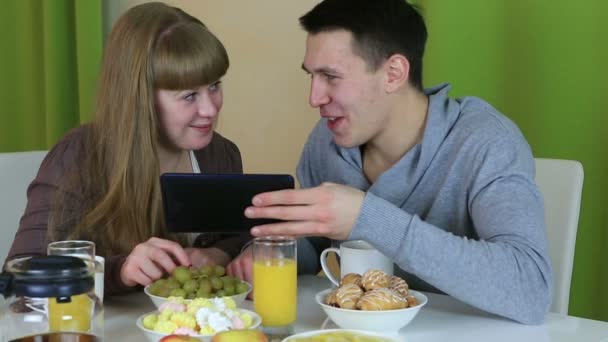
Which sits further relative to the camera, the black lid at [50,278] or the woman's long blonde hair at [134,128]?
the woman's long blonde hair at [134,128]

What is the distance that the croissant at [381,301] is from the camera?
1112mm

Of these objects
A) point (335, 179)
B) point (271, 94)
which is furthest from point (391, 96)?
point (271, 94)

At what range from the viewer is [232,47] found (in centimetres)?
255

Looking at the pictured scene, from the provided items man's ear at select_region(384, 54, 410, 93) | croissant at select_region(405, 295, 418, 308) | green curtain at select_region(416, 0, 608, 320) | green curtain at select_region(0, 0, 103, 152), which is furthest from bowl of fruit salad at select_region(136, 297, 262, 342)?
green curtain at select_region(0, 0, 103, 152)

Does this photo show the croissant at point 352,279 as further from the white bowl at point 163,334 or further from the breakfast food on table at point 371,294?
the white bowl at point 163,334

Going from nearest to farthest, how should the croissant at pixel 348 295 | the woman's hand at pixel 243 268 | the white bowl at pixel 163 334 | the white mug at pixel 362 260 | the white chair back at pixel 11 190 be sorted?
1. the white bowl at pixel 163 334
2. the croissant at pixel 348 295
3. the white mug at pixel 362 260
4. the woman's hand at pixel 243 268
5. the white chair back at pixel 11 190

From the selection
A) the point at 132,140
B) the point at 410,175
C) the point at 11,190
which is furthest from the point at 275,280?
the point at 11,190

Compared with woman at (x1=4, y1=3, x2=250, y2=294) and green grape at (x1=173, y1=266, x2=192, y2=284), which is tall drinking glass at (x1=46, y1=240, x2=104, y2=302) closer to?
green grape at (x1=173, y1=266, x2=192, y2=284)

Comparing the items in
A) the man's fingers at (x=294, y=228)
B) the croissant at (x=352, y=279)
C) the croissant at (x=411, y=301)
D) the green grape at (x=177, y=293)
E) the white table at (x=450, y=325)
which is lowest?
the white table at (x=450, y=325)

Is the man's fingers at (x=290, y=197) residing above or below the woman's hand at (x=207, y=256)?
above

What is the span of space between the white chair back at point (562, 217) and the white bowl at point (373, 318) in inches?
18.7

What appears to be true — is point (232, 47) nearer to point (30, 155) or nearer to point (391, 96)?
point (30, 155)

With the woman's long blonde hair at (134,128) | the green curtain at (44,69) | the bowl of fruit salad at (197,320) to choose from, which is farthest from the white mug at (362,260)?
the green curtain at (44,69)

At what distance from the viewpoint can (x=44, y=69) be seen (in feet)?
9.68
